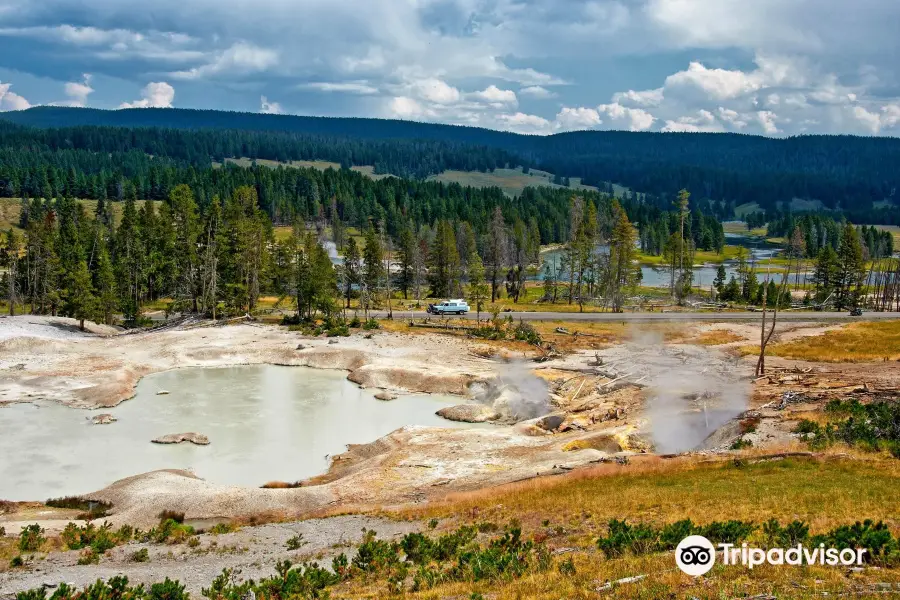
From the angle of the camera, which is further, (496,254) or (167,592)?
(496,254)

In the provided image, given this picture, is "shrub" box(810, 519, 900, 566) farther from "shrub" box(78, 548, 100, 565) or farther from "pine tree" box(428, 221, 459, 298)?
"pine tree" box(428, 221, 459, 298)

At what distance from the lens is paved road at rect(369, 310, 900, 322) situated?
279 feet

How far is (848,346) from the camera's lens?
65438 mm

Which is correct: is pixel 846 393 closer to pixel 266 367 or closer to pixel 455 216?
pixel 266 367

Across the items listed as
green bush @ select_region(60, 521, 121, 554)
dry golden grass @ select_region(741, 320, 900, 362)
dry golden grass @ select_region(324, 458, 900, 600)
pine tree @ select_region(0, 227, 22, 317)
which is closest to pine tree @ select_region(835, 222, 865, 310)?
dry golden grass @ select_region(741, 320, 900, 362)

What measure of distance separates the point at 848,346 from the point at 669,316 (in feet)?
81.3

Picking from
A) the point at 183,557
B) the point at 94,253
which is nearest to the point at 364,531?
the point at 183,557

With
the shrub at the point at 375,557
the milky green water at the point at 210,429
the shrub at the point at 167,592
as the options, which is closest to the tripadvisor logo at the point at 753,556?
the shrub at the point at 375,557

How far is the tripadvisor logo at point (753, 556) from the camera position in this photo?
17500 millimetres

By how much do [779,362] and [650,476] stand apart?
35310 millimetres

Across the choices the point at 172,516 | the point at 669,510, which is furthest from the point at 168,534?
the point at 669,510

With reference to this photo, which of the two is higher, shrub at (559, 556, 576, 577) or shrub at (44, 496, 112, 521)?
shrub at (559, 556, 576, 577)

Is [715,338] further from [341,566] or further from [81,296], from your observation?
[81,296]

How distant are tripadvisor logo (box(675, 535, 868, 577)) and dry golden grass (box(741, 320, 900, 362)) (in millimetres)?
47953
